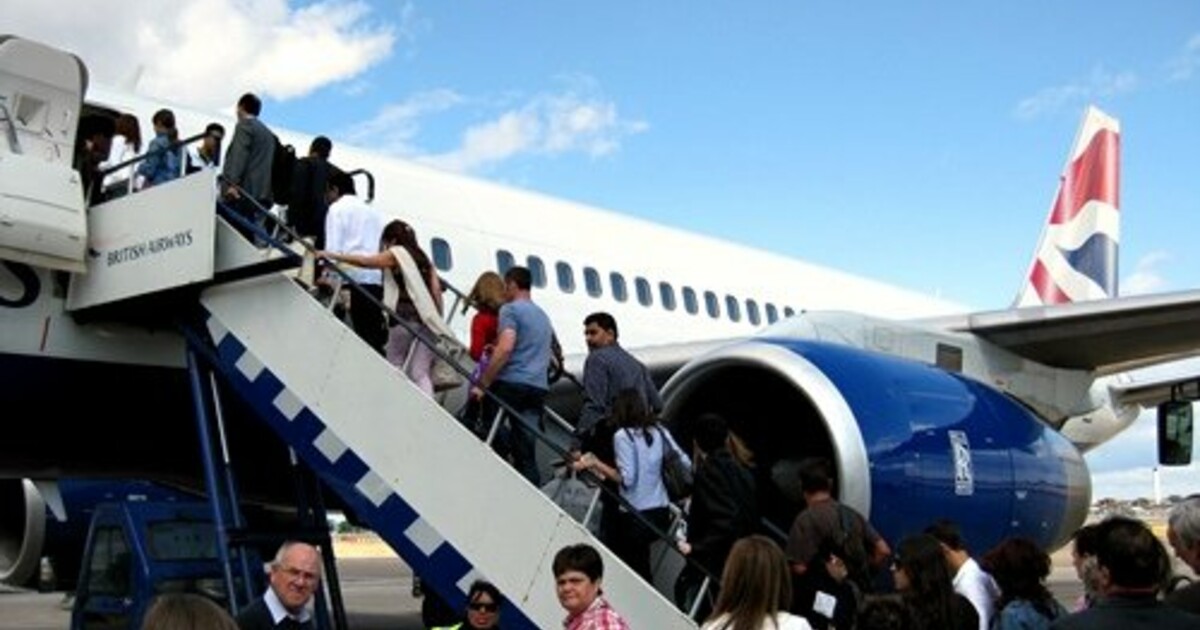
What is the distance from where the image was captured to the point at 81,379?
5.97 metres

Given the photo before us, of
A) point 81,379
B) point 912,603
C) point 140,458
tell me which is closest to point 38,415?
point 81,379

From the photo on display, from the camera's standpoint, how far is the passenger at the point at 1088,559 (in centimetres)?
328

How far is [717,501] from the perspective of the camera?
497cm

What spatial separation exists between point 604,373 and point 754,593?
8.06 ft

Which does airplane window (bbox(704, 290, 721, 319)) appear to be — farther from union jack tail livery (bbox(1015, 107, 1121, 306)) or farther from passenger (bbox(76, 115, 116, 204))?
passenger (bbox(76, 115, 116, 204))

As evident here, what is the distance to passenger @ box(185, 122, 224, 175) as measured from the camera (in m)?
6.22

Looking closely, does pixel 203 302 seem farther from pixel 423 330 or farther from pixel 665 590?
pixel 665 590

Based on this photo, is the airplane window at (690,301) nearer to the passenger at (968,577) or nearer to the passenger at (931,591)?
the passenger at (968,577)

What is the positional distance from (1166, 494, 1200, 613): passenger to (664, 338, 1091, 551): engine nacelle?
2.73 metres

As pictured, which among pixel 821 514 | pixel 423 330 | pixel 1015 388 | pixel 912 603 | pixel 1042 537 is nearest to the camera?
pixel 912 603

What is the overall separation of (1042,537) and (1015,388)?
66.6 inches

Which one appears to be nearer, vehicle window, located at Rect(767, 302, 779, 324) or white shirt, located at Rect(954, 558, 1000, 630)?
white shirt, located at Rect(954, 558, 1000, 630)

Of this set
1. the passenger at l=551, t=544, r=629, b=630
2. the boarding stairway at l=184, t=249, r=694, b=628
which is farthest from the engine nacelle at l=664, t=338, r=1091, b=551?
the passenger at l=551, t=544, r=629, b=630

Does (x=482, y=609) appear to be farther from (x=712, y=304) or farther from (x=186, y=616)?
(x=712, y=304)
